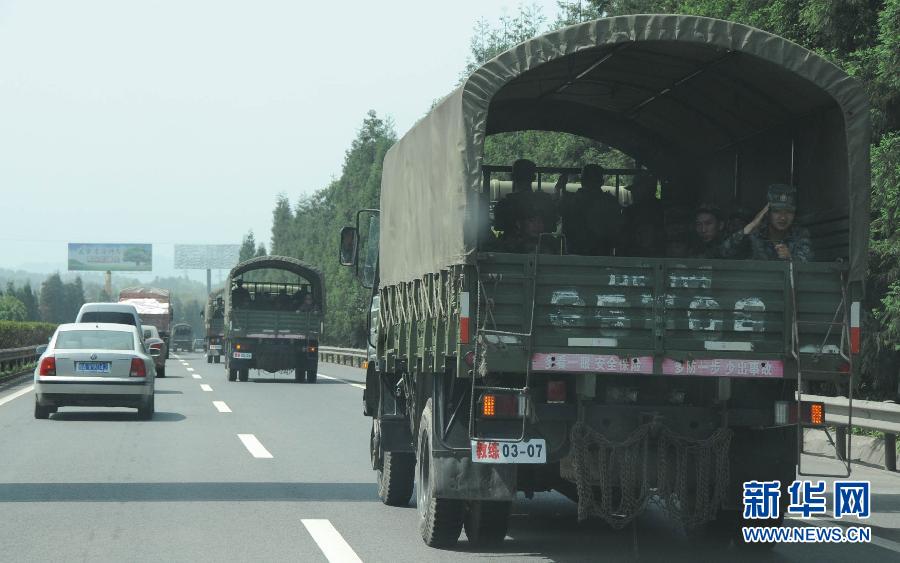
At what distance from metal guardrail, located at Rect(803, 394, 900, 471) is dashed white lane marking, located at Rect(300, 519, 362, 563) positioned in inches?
208

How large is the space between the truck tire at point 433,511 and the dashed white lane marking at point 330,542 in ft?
1.72

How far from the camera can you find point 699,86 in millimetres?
9461

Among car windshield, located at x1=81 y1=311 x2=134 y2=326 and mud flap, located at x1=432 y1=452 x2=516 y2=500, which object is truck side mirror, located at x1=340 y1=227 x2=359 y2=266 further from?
car windshield, located at x1=81 y1=311 x2=134 y2=326

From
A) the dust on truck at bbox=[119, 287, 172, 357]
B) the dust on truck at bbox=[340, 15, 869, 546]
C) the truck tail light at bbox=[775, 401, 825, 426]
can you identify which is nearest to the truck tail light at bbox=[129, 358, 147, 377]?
the dust on truck at bbox=[340, 15, 869, 546]

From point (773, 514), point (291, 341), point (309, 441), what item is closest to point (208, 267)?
point (291, 341)

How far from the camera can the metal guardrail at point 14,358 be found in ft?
110

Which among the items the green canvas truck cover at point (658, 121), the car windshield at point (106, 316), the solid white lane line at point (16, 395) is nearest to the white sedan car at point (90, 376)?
the solid white lane line at point (16, 395)

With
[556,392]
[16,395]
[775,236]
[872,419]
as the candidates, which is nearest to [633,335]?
[556,392]

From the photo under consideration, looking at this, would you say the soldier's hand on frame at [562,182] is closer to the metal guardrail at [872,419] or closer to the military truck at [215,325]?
the metal guardrail at [872,419]

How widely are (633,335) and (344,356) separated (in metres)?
47.7

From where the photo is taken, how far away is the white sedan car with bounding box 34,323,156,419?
19594 millimetres

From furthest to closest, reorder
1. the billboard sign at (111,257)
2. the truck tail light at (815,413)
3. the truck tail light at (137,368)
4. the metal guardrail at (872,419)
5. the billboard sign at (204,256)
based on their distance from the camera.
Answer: the billboard sign at (204,256)
the billboard sign at (111,257)
the truck tail light at (137,368)
the metal guardrail at (872,419)
the truck tail light at (815,413)

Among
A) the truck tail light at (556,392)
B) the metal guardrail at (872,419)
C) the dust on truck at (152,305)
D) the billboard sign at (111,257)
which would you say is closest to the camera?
the truck tail light at (556,392)

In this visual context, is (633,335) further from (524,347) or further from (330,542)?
(330,542)
